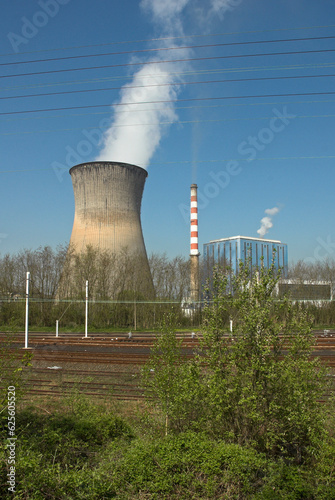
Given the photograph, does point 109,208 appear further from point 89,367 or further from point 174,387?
point 174,387

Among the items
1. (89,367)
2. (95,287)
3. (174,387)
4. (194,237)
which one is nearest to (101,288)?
(95,287)

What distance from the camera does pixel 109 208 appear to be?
21938 mm

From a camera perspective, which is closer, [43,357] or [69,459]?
[69,459]

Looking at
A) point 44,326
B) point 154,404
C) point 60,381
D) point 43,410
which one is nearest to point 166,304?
point 44,326

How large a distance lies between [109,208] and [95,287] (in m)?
4.36

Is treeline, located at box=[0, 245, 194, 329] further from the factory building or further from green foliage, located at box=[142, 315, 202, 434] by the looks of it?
green foliage, located at box=[142, 315, 202, 434]

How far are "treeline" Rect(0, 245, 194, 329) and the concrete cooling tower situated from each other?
20.6 inches

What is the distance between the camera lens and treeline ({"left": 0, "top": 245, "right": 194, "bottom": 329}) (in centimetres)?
1950

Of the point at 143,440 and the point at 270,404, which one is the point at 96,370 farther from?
the point at 270,404

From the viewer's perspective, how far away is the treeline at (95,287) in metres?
19.5

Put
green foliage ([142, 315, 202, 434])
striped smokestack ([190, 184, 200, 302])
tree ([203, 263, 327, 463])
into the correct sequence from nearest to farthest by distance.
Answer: tree ([203, 263, 327, 463]), green foliage ([142, 315, 202, 434]), striped smokestack ([190, 184, 200, 302])

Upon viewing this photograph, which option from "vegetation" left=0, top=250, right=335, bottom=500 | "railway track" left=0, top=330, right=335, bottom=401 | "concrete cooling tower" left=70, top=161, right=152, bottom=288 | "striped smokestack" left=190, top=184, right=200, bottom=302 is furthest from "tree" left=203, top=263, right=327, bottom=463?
"striped smokestack" left=190, top=184, right=200, bottom=302

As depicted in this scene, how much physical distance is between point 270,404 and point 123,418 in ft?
7.65

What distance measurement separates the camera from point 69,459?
A: 377cm
